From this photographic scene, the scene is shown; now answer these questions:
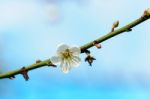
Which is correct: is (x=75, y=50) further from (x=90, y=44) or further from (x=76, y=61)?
(x=90, y=44)

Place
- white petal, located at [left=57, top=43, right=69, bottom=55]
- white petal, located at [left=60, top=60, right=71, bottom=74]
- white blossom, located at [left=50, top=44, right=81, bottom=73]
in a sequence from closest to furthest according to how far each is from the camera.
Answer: white petal, located at [left=60, top=60, right=71, bottom=74]
white blossom, located at [left=50, top=44, right=81, bottom=73]
white petal, located at [left=57, top=43, right=69, bottom=55]

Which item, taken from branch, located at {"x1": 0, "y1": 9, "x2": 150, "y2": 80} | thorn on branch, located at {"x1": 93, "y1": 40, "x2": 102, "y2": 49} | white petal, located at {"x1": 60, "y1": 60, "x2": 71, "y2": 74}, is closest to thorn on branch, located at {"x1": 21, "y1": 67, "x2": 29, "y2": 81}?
branch, located at {"x1": 0, "y1": 9, "x2": 150, "y2": 80}

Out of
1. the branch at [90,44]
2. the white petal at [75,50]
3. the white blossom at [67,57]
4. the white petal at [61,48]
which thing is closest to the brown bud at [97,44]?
the branch at [90,44]

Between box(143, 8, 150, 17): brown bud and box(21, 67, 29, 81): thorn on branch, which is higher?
box(143, 8, 150, 17): brown bud

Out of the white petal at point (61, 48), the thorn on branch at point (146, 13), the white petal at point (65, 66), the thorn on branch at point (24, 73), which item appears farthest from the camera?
the white petal at point (61, 48)

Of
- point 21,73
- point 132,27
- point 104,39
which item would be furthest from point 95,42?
point 21,73

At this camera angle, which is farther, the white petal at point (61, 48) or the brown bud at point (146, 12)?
the white petal at point (61, 48)

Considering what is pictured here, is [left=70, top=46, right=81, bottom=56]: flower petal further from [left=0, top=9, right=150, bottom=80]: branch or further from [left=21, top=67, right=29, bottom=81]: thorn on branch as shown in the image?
[left=21, top=67, right=29, bottom=81]: thorn on branch

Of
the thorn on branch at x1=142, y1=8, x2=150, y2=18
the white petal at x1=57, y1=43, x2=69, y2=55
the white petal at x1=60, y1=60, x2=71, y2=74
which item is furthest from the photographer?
the white petal at x1=57, y1=43, x2=69, y2=55

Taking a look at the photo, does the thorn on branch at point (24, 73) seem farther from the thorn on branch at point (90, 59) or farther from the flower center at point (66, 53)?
the flower center at point (66, 53)

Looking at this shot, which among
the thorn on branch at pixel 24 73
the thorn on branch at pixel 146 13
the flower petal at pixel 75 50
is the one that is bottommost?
the thorn on branch at pixel 24 73

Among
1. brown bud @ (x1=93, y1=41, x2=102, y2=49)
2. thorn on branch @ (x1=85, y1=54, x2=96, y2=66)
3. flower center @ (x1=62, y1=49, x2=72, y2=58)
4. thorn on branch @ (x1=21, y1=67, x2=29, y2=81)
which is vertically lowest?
thorn on branch @ (x1=21, y1=67, x2=29, y2=81)
